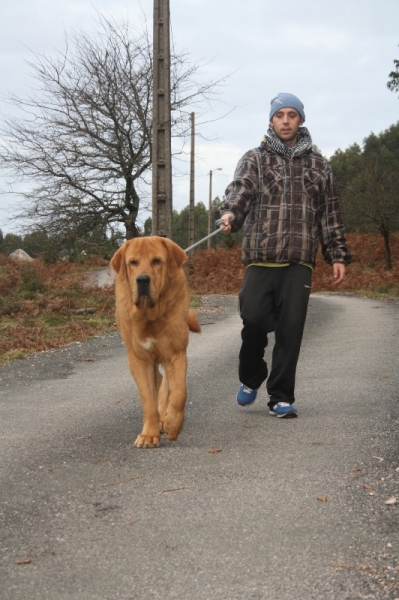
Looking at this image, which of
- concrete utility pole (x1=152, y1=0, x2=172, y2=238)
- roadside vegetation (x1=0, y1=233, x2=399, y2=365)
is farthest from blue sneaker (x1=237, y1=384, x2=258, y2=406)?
concrete utility pole (x1=152, y1=0, x2=172, y2=238)

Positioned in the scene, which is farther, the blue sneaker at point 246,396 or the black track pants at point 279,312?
the blue sneaker at point 246,396

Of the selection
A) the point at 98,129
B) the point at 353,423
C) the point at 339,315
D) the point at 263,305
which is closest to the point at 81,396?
the point at 263,305

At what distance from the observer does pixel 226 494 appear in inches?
146

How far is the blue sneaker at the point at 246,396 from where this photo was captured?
586 cm

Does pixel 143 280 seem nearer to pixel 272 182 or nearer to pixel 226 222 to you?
pixel 226 222

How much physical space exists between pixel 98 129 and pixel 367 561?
64.2ft

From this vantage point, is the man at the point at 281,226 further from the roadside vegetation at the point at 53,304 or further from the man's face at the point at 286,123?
the roadside vegetation at the point at 53,304

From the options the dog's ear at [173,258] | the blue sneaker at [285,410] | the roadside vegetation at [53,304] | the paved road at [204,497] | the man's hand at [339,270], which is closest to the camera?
the paved road at [204,497]

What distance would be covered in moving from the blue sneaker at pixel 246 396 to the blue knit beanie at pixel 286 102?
2.06 m

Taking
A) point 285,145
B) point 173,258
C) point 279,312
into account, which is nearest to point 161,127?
point 285,145

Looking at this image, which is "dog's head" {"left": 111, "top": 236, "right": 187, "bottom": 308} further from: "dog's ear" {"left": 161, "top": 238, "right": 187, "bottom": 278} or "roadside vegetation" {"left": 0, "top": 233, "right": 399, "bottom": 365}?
"roadside vegetation" {"left": 0, "top": 233, "right": 399, "bottom": 365}

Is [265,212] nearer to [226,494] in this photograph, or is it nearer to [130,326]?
[130,326]

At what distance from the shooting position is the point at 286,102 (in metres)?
5.52

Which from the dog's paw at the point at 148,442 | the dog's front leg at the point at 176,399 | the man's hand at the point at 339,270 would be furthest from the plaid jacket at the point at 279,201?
the dog's paw at the point at 148,442
